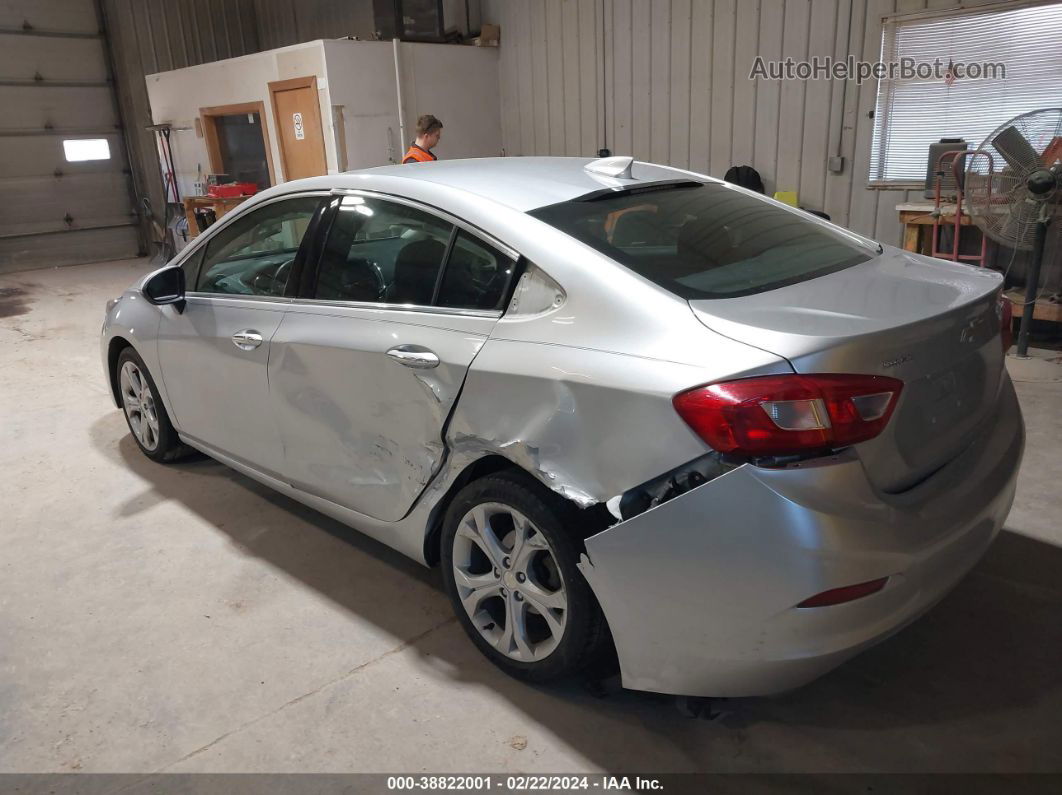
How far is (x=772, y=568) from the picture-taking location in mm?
1591

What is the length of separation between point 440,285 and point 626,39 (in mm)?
6340

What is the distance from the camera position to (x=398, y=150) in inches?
343

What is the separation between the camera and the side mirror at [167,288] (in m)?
3.16

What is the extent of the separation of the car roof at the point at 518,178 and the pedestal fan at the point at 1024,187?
311cm

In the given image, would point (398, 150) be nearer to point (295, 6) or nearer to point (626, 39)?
point (626, 39)

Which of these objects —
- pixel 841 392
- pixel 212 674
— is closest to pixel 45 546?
pixel 212 674

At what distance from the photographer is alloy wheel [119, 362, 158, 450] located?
3.77 metres

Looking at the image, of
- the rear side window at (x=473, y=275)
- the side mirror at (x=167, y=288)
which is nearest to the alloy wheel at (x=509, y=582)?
the rear side window at (x=473, y=275)

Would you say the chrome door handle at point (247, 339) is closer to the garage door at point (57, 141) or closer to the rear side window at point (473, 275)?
the rear side window at point (473, 275)

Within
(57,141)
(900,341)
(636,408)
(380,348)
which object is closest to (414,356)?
(380,348)

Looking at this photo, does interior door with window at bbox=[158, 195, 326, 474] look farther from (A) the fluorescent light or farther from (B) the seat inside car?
(A) the fluorescent light

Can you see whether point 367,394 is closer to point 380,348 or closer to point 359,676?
point 380,348

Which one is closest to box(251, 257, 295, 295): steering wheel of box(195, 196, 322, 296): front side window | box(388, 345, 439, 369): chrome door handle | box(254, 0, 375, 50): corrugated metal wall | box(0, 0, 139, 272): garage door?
box(195, 196, 322, 296): front side window

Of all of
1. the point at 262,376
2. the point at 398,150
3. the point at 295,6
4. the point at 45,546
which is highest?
the point at 295,6
